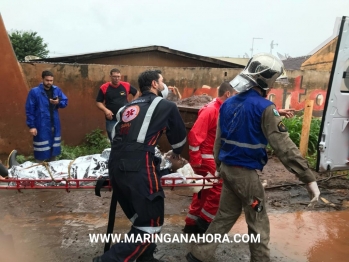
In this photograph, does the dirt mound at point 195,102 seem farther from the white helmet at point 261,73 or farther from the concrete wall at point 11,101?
the white helmet at point 261,73

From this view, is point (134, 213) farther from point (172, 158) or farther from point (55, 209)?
point (55, 209)

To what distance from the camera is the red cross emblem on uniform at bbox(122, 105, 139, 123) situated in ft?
8.74

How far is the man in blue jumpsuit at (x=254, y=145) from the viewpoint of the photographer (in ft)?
8.07

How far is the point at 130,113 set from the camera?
2684 mm

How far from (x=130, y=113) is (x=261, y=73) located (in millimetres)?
1073

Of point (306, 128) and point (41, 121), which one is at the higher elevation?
point (41, 121)

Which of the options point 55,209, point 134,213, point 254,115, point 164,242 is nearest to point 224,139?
point 254,115

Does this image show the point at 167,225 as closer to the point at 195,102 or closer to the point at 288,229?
the point at 288,229

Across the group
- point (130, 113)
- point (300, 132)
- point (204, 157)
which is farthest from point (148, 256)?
point (300, 132)

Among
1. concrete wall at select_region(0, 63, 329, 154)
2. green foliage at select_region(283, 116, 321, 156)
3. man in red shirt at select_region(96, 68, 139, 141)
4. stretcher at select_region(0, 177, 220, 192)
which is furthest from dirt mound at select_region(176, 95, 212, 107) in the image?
stretcher at select_region(0, 177, 220, 192)

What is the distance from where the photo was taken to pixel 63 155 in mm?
6434

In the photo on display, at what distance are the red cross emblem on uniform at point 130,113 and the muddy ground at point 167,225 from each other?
1464 mm

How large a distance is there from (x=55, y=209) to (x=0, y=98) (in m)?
3.07

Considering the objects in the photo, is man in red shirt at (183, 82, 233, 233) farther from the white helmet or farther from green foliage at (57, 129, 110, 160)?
green foliage at (57, 129, 110, 160)
